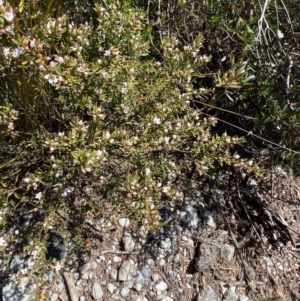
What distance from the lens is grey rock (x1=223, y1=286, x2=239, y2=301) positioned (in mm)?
2539

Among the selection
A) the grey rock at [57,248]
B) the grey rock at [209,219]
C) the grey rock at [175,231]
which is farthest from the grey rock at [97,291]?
the grey rock at [209,219]

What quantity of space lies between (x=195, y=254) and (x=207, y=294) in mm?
225

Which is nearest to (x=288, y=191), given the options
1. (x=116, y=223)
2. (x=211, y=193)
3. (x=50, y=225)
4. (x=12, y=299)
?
(x=211, y=193)

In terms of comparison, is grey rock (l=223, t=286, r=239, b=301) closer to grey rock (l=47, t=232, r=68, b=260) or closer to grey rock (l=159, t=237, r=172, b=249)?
grey rock (l=159, t=237, r=172, b=249)

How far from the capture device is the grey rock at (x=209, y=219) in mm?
2688

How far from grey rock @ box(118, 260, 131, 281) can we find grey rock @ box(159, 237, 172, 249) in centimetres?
21

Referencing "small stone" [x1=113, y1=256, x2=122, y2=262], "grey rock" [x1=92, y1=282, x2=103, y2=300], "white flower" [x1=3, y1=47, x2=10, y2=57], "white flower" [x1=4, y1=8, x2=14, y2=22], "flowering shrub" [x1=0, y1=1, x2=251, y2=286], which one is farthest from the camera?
"small stone" [x1=113, y1=256, x2=122, y2=262]

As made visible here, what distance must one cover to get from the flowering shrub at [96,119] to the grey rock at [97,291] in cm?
41

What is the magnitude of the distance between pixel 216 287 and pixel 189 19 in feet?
5.09

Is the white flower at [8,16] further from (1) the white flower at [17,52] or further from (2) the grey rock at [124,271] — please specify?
(2) the grey rock at [124,271]

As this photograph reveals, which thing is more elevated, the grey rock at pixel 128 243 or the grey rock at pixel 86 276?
the grey rock at pixel 128 243

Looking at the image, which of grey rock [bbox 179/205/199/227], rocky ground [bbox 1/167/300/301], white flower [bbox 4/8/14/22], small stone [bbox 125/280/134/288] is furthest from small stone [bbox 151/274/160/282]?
white flower [bbox 4/8/14/22]

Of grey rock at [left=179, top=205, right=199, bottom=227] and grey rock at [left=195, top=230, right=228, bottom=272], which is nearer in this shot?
grey rock at [left=195, top=230, right=228, bottom=272]

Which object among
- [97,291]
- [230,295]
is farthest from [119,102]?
[230,295]
